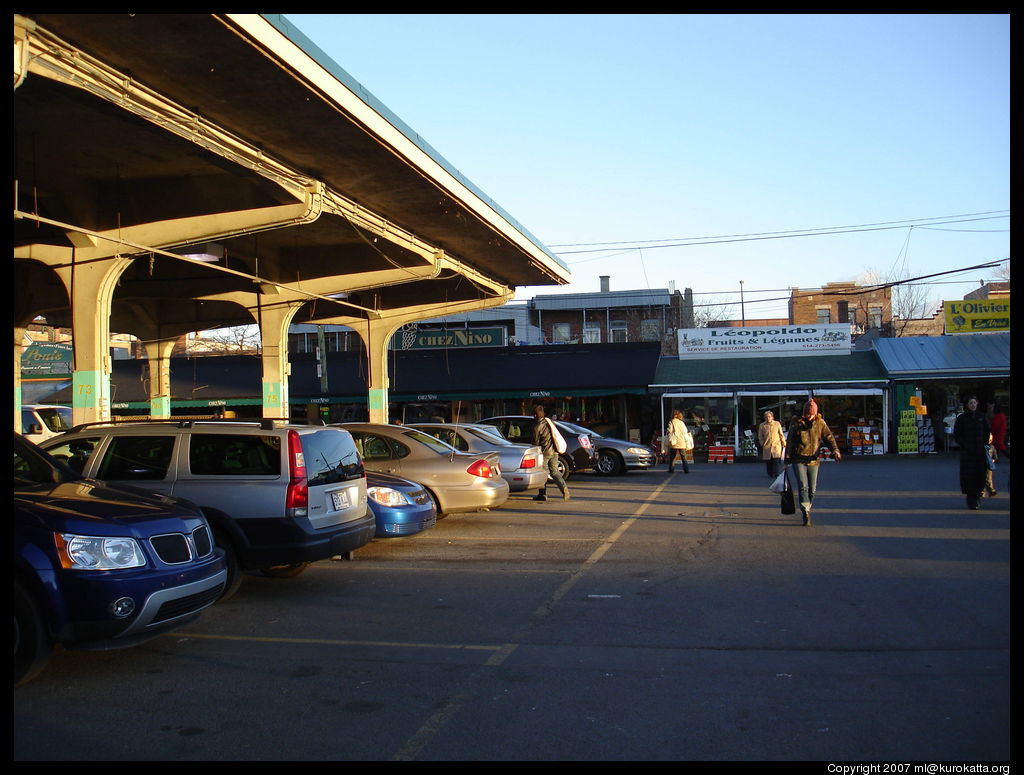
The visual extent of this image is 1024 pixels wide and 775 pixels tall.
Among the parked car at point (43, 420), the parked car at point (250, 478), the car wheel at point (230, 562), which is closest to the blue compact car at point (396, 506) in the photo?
the parked car at point (250, 478)

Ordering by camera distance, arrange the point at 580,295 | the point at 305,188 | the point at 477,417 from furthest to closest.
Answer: the point at 580,295, the point at 477,417, the point at 305,188

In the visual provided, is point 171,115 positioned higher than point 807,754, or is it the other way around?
point 171,115

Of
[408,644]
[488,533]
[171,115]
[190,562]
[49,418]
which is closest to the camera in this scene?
[190,562]

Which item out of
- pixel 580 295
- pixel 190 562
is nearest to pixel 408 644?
pixel 190 562

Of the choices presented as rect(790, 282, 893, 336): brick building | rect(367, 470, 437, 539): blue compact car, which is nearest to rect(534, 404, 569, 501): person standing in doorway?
rect(367, 470, 437, 539): blue compact car

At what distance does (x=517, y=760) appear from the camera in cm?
452

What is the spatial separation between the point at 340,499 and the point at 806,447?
6911 mm

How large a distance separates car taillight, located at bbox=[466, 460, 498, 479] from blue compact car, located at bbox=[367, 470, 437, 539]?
1.95 metres

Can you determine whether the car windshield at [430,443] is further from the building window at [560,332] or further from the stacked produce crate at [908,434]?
the building window at [560,332]

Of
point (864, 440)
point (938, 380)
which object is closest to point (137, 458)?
point (864, 440)

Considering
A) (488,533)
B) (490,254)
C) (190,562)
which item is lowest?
(488,533)

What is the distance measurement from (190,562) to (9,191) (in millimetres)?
3825

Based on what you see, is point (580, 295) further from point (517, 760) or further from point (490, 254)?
point (517, 760)

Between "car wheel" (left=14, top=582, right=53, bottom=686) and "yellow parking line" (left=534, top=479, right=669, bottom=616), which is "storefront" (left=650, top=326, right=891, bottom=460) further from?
"car wheel" (left=14, top=582, right=53, bottom=686)
